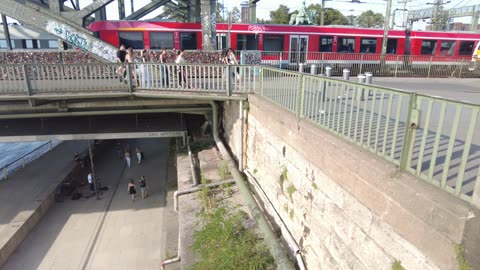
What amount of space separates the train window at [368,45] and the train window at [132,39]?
14004mm

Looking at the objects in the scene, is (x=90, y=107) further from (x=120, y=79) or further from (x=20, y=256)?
(x=20, y=256)

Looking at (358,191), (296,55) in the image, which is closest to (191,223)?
(358,191)

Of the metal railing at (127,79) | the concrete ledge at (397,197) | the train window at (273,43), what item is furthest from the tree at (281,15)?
the concrete ledge at (397,197)

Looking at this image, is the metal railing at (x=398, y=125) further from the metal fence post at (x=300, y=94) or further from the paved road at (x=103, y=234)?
the paved road at (x=103, y=234)

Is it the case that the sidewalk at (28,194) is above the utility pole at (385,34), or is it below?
below

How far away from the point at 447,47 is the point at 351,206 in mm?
21818

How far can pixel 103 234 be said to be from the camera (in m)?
12.7

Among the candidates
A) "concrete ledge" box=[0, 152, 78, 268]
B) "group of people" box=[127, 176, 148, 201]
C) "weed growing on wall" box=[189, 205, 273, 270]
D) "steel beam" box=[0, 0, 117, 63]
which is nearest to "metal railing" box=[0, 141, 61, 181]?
"concrete ledge" box=[0, 152, 78, 268]

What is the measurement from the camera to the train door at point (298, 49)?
59.5 feet

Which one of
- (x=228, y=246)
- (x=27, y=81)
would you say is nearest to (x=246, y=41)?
(x=27, y=81)

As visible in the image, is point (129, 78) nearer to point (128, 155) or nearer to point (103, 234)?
point (103, 234)

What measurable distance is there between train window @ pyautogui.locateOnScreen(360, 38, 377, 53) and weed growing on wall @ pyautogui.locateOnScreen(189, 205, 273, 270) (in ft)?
53.3

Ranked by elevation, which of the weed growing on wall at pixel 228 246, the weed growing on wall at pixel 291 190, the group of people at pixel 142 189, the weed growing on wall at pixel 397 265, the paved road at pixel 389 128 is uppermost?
the paved road at pixel 389 128

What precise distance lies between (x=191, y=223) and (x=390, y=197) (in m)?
5.79
